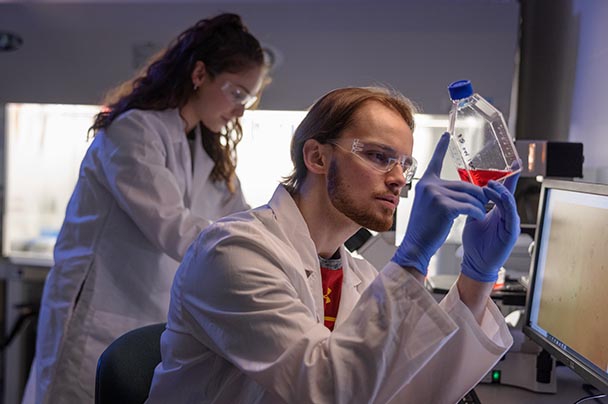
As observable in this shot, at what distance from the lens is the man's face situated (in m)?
1.19

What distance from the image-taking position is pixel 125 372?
49.3 inches

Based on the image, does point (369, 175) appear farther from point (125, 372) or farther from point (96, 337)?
point (96, 337)

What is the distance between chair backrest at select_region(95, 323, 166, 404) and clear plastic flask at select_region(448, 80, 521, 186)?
691 millimetres

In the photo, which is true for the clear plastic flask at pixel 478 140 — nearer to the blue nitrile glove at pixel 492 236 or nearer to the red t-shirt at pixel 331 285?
the blue nitrile glove at pixel 492 236

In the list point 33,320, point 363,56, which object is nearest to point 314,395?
point 363,56

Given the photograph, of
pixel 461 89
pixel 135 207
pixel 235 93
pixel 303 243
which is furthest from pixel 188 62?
pixel 461 89

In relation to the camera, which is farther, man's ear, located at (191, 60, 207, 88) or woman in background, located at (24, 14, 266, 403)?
man's ear, located at (191, 60, 207, 88)

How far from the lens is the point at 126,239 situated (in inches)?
73.8

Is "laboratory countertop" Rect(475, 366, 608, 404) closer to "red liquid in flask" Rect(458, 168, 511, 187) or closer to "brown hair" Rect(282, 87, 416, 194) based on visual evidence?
"red liquid in flask" Rect(458, 168, 511, 187)

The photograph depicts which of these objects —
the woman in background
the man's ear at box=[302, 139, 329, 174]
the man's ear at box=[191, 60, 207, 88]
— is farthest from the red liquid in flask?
the man's ear at box=[191, 60, 207, 88]

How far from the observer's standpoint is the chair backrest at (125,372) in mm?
1241

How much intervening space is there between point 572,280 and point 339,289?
45cm

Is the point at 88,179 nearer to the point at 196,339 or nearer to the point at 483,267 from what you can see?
the point at 196,339

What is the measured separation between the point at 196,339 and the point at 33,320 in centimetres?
209
